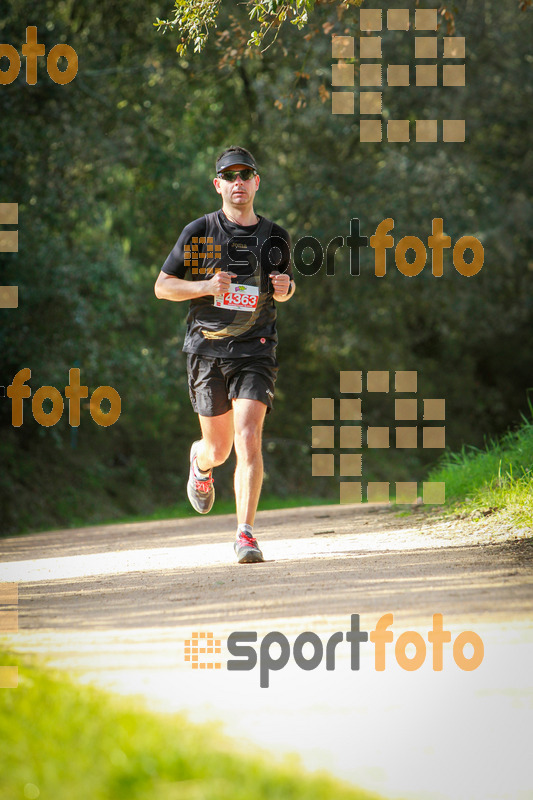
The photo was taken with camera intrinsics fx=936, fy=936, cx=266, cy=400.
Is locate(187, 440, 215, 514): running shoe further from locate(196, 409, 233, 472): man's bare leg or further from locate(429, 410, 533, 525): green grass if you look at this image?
locate(429, 410, 533, 525): green grass

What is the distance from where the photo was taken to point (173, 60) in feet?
52.9

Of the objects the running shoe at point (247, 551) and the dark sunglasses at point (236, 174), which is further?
the dark sunglasses at point (236, 174)

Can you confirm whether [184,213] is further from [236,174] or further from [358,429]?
[236,174]

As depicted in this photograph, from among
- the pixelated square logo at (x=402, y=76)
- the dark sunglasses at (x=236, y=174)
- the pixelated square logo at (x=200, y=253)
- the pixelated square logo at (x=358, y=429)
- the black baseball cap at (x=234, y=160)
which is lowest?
the pixelated square logo at (x=358, y=429)

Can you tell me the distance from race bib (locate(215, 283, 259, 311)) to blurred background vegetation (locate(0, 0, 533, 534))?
6.56 metres

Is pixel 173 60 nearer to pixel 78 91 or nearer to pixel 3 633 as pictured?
pixel 78 91

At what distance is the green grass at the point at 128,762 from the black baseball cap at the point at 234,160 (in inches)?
155

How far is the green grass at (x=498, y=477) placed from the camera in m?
6.41

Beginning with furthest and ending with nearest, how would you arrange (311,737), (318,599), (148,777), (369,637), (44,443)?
(44,443), (318,599), (369,637), (311,737), (148,777)

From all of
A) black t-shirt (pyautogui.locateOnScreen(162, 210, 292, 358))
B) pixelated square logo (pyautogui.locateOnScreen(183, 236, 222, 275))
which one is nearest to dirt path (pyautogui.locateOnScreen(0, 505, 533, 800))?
black t-shirt (pyautogui.locateOnScreen(162, 210, 292, 358))

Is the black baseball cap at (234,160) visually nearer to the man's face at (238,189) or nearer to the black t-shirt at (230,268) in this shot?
the man's face at (238,189)

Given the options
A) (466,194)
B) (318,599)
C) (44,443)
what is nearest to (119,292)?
(44,443)

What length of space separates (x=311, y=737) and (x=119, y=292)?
13.3m

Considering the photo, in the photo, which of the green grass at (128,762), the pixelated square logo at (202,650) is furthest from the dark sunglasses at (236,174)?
the green grass at (128,762)
